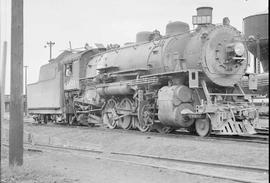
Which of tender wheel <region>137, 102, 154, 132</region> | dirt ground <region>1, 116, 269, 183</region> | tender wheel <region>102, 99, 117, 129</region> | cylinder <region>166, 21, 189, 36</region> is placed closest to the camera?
dirt ground <region>1, 116, 269, 183</region>

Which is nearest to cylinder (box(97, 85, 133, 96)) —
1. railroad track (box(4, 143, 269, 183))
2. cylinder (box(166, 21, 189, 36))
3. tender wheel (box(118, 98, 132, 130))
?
tender wheel (box(118, 98, 132, 130))

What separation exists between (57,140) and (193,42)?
22.7 feet

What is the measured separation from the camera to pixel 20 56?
916 centimetres

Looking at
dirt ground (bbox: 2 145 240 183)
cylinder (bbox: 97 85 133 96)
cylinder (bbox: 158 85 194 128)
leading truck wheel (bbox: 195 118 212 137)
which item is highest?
cylinder (bbox: 97 85 133 96)

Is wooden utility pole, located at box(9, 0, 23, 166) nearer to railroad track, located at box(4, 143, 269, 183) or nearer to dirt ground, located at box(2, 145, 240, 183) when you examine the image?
dirt ground, located at box(2, 145, 240, 183)

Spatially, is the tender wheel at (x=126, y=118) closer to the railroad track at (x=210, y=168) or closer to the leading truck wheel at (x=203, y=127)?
the leading truck wheel at (x=203, y=127)

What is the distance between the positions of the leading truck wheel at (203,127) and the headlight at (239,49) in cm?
269

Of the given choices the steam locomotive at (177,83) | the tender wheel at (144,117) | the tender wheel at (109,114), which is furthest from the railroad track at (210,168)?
the tender wheel at (109,114)

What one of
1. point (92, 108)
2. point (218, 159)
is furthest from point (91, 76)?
point (218, 159)

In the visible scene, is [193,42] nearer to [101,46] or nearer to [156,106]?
[156,106]

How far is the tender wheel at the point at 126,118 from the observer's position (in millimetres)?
17903

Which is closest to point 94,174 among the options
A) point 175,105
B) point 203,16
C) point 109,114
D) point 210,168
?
point 210,168

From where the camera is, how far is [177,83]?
15.3 metres

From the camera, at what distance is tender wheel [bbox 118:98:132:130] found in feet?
58.7
